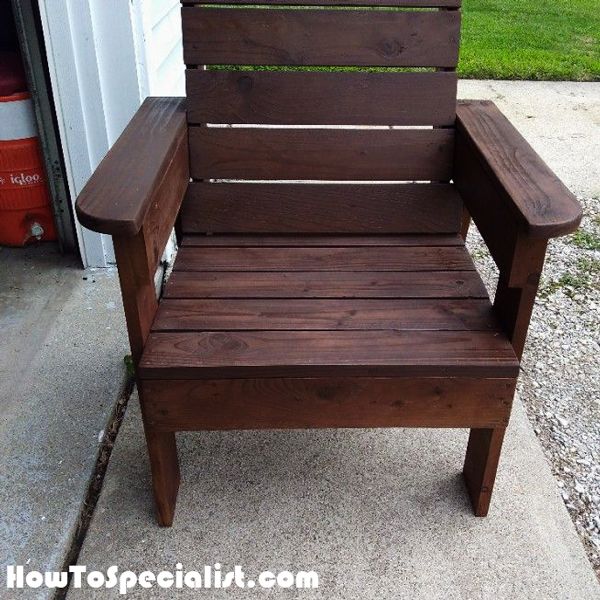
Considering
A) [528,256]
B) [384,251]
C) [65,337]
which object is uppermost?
[528,256]

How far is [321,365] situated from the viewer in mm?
1541

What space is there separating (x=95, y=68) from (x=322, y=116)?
2.92ft


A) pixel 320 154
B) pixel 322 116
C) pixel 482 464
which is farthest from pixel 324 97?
pixel 482 464

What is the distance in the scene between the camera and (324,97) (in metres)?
2.06

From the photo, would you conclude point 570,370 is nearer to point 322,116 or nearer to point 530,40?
point 322,116

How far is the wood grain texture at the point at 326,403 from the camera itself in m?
1.57

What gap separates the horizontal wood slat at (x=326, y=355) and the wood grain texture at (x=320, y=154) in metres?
0.64

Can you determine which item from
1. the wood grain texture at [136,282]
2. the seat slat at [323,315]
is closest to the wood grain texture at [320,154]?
the seat slat at [323,315]

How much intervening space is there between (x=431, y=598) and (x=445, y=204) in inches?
41.3

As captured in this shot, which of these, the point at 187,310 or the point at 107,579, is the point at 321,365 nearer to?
the point at 187,310

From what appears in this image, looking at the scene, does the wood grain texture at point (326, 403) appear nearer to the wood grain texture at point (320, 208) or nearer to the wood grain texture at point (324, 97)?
the wood grain texture at point (320, 208)

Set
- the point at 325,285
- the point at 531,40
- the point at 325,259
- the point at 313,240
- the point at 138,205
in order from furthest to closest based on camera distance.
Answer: the point at 531,40 → the point at 313,240 → the point at 325,259 → the point at 325,285 → the point at 138,205

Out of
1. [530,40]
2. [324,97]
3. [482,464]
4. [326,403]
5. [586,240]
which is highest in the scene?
[324,97]

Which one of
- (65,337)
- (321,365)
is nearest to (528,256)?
(321,365)
